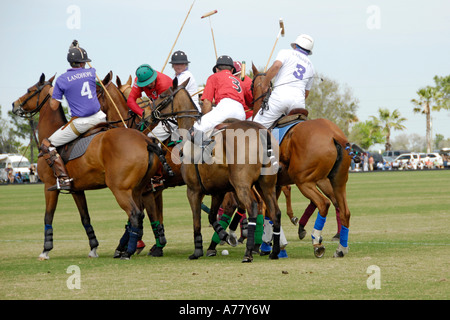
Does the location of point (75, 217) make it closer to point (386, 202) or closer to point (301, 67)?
point (386, 202)

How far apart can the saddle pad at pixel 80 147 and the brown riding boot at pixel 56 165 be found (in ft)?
0.70

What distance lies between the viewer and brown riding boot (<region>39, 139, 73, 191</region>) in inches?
449

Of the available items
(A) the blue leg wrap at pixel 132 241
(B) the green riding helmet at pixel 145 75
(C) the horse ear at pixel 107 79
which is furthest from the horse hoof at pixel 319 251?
(C) the horse ear at pixel 107 79

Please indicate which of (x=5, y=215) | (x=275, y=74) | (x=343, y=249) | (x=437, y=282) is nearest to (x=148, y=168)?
(x=275, y=74)

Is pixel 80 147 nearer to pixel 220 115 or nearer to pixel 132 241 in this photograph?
pixel 132 241

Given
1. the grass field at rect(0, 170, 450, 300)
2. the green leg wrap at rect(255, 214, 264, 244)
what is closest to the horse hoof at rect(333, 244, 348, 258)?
the grass field at rect(0, 170, 450, 300)

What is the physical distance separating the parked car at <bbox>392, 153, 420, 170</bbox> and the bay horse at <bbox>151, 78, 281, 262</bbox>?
67.5 metres

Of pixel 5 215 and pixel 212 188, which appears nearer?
pixel 212 188

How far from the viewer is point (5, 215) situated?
23.3 metres

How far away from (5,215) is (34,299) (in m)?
16.7

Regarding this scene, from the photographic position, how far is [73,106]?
11.7m

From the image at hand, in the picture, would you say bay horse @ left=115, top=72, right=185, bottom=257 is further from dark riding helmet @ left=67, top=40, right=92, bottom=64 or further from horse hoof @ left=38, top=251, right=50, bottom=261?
horse hoof @ left=38, top=251, right=50, bottom=261

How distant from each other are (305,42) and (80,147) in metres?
3.86
